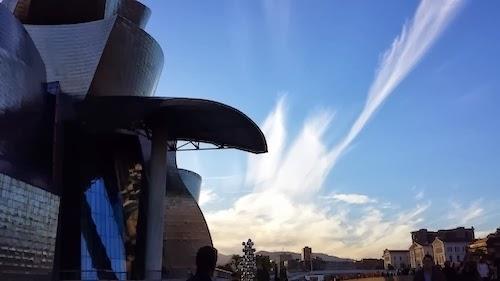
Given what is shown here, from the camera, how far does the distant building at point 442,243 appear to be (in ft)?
358

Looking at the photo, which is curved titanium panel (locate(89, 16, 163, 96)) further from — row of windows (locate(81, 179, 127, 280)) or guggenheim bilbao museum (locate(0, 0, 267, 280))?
row of windows (locate(81, 179, 127, 280))

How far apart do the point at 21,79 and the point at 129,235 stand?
1185cm

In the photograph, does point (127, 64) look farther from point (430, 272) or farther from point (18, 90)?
point (430, 272)

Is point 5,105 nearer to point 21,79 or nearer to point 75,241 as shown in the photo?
point 21,79

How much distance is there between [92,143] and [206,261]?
90.4ft

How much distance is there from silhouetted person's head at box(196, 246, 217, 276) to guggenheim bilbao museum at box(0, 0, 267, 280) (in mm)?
15320

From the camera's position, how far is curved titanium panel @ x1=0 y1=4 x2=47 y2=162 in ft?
69.7

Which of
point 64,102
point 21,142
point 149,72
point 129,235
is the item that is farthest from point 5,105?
point 149,72

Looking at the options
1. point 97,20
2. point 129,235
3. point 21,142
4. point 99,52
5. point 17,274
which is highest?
point 97,20

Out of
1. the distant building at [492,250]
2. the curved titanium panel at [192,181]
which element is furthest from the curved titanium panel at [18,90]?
the curved titanium panel at [192,181]

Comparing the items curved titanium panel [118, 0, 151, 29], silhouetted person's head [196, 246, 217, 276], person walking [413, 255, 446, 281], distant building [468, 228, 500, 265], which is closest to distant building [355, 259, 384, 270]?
distant building [468, 228, 500, 265]

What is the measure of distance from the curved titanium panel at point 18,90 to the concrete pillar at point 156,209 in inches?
282

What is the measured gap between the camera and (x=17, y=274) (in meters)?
18.4

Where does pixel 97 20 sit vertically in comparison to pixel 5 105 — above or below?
above
